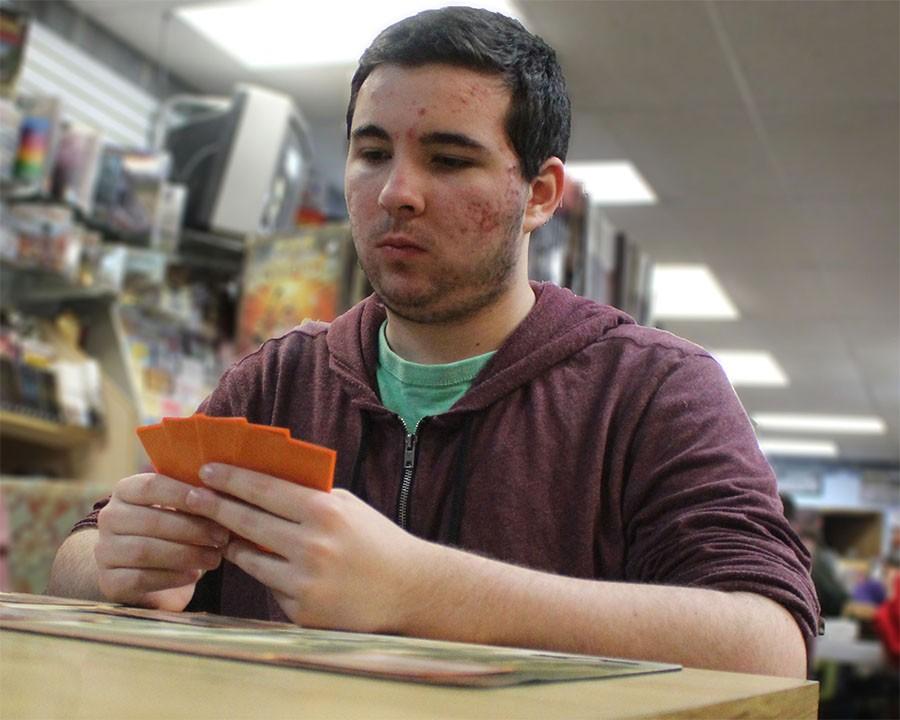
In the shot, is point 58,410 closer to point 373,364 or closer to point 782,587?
point 373,364

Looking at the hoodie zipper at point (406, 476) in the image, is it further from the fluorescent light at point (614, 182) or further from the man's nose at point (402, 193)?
the fluorescent light at point (614, 182)

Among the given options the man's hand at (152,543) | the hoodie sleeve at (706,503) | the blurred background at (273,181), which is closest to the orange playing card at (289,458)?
the man's hand at (152,543)

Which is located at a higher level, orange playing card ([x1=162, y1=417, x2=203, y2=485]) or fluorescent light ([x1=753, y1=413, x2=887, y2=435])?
fluorescent light ([x1=753, y1=413, x2=887, y2=435])

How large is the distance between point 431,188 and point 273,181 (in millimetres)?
3135

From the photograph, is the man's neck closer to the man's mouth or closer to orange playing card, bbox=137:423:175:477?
the man's mouth

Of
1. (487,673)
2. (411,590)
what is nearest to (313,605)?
(411,590)

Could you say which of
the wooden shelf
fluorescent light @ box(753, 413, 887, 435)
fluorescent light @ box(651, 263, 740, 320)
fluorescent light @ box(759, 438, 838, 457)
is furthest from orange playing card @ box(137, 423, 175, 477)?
fluorescent light @ box(759, 438, 838, 457)

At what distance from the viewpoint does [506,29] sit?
4.52 ft

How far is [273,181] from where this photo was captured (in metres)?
4.32

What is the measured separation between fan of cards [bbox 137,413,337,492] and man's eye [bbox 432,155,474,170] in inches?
20.7

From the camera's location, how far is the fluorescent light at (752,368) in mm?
9734

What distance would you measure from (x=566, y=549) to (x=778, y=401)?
35.6 ft

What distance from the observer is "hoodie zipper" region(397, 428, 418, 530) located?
1286mm

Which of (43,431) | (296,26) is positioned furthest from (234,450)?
(296,26)
